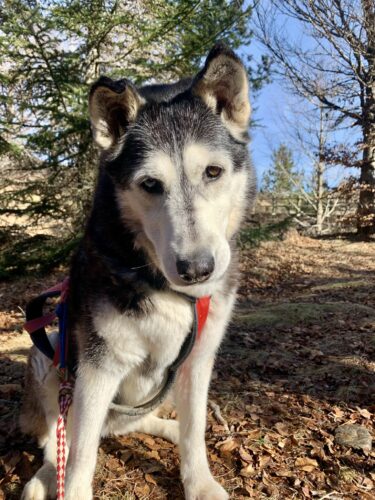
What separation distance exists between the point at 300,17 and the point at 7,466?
14.3 metres

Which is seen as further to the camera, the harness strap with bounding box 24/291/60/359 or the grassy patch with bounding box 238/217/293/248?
the grassy patch with bounding box 238/217/293/248

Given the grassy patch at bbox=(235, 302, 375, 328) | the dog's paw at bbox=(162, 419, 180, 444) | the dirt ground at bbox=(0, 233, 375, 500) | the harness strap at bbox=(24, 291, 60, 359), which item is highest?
the harness strap at bbox=(24, 291, 60, 359)

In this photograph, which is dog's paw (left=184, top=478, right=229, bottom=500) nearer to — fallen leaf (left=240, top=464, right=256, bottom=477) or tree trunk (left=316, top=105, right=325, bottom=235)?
fallen leaf (left=240, top=464, right=256, bottom=477)

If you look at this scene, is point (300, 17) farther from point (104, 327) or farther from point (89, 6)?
point (104, 327)

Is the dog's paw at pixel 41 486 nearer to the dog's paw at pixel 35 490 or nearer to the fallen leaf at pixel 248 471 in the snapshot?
the dog's paw at pixel 35 490

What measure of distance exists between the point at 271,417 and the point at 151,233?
1935mm

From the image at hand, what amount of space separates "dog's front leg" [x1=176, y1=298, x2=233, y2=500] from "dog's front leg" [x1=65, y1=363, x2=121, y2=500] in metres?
0.48

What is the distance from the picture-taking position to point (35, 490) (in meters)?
2.24

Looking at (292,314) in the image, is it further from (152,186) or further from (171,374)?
(152,186)

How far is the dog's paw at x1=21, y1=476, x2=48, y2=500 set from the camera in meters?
2.23

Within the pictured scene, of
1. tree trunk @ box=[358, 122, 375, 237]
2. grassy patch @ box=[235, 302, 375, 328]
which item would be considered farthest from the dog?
tree trunk @ box=[358, 122, 375, 237]

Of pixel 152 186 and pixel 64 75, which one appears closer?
pixel 152 186

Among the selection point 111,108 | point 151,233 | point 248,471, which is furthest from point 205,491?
point 111,108

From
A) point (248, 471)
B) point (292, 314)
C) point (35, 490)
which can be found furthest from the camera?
point (292, 314)
